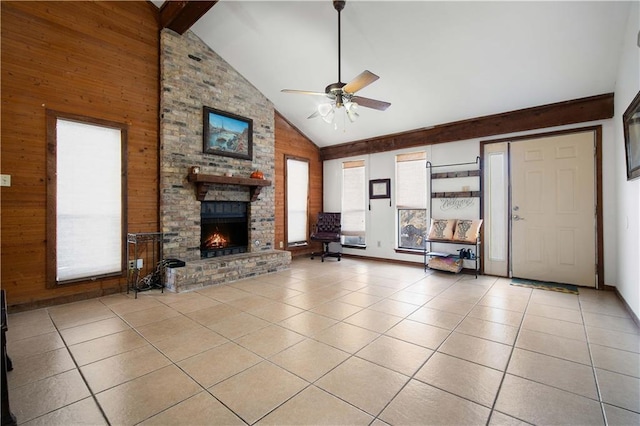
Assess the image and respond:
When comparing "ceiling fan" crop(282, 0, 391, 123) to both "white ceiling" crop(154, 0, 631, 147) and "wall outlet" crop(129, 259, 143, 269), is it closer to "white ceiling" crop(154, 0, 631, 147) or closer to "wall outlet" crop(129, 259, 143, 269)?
"white ceiling" crop(154, 0, 631, 147)

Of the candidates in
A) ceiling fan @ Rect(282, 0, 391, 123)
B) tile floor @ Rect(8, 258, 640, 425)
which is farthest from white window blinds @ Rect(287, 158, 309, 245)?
ceiling fan @ Rect(282, 0, 391, 123)

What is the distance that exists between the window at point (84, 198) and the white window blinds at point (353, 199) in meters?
4.55

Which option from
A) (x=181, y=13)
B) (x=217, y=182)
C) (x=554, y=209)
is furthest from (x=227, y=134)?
(x=554, y=209)

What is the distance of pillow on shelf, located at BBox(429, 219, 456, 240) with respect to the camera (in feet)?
17.5

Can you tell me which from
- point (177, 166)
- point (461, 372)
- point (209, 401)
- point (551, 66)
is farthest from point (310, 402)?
point (551, 66)

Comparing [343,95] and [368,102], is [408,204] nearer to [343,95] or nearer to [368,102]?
[368,102]

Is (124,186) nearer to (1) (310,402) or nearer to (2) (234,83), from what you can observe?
(2) (234,83)

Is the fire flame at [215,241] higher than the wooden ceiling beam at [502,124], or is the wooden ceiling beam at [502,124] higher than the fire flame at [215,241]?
the wooden ceiling beam at [502,124]

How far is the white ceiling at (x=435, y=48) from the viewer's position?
11.0ft

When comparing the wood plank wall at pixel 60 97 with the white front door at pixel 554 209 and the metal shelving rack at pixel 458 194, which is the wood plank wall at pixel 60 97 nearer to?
the metal shelving rack at pixel 458 194

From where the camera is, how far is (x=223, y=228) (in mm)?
5445

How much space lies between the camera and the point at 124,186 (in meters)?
4.12

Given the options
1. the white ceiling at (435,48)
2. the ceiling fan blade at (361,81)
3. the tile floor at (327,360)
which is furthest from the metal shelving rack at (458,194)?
the ceiling fan blade at (361,81)

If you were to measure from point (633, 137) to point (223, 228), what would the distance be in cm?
555
